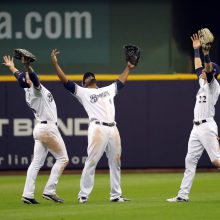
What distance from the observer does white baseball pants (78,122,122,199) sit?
11.8 meters

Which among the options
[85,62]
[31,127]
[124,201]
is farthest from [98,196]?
[85,62]

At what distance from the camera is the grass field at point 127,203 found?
10.5m

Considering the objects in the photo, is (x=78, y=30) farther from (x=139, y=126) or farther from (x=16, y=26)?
(x=139, y=126)

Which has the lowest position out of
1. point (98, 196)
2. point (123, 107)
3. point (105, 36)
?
point (98, 196)

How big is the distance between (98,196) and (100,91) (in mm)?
1607

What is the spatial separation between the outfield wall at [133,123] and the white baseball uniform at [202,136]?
5182mm

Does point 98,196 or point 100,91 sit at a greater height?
point 100,91

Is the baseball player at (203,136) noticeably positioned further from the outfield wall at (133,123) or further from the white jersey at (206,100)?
the outfield wall at (133,123)

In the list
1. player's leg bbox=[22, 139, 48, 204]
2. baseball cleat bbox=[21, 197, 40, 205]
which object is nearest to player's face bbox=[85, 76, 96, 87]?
player's leg bbox=[22, 139, 48, 204]

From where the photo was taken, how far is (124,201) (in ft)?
39.2

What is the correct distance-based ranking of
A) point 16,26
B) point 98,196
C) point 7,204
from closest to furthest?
point 7,204 → point 98,196 → point 16,26

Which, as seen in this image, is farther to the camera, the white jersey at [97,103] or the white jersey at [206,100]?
the white jersey at [97,103]

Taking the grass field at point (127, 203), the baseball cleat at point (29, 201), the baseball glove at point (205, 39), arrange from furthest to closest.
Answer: the baseball cleat at point (29, 201)
the baseball glove at point (205, 39)
the grass field at point (127, 203)

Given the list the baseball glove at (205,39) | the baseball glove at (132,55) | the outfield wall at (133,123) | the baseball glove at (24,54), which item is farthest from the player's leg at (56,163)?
the outfield wall at (133,123)
